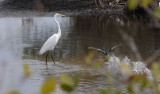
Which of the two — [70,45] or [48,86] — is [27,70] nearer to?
[48,86]

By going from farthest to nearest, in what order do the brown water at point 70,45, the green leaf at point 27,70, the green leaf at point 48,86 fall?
1. the brown water at point 70,45
2. the green leaf at point 27,70
3. the green leaf at point 48,86

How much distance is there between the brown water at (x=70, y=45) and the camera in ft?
28.5

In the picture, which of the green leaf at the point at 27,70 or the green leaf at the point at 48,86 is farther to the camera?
the green leaf at the point at 27,70

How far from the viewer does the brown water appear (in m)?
8.69

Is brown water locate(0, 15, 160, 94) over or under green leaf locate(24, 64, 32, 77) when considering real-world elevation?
under

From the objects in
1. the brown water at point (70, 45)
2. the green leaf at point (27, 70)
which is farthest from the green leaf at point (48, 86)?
the brown water at point (70, 45)

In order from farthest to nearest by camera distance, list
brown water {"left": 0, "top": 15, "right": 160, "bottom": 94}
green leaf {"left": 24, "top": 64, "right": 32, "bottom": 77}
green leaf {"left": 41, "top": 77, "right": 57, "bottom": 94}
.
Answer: brown water {"left": 0, "top": 15, "right": 160, "bottom": 94}, green leaf {"left": 24, "top": 64, "right": 32, "bottom": 77}, green leaf {"left": 41, "top": 77, "right": 57, "bottom": 94}

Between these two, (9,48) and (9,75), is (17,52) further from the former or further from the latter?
(9,75)

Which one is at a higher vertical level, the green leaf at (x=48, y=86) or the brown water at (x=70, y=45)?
the green leaf at (x=48, y=86)

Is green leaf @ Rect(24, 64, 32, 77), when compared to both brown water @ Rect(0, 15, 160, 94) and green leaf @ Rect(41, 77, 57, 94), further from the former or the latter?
brown water @ Rect(0, 15, 160, 94)

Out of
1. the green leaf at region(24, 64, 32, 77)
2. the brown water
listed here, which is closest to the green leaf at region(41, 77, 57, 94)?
the green leaf at region(24, 64, 32, 77)

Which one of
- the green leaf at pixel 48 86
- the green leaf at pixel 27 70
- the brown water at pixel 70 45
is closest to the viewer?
the green leaf at pixel 48 86

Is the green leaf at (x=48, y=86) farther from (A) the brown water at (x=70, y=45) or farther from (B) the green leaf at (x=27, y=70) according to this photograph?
(A) the brown water at (x=70, y=45)

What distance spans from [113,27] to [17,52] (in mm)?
7971
